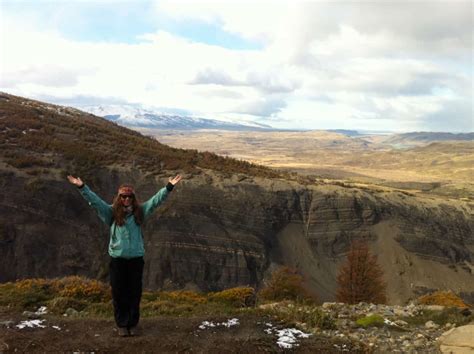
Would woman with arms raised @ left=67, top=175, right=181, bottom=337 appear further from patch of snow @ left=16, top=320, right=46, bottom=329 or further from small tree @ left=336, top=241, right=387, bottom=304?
small tree @ left=336, top=241, right=387, bottom=304

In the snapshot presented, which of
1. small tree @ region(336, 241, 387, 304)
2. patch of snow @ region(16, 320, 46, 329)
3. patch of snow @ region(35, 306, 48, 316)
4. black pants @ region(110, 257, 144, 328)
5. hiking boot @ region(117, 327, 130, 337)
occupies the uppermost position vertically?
black pants @ region(110, 257, 144, 328)

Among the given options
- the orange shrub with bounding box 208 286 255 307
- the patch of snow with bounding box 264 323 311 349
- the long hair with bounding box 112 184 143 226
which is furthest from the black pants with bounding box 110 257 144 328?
the orange shrub with bounding box 208 286 255 307

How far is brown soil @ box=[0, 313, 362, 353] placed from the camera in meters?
7.42

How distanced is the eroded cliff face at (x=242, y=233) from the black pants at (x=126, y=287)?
27.5m

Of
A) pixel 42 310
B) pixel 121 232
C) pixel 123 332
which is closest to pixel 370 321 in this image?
pixel 123 332

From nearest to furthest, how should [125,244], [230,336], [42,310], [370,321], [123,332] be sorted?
[125,244] → [123,332] → [230,336] → [370,321] → [42,310]

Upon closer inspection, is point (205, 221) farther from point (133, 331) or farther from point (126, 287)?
point (126, 287)

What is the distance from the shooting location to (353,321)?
11641 mm

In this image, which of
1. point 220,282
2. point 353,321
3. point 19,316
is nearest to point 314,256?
point 220,282

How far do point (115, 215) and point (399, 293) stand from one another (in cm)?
4079

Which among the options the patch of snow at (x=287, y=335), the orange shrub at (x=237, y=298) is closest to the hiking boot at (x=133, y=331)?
the patch of snow at (x=287, y=335)

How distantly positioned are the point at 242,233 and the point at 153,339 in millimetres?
35532

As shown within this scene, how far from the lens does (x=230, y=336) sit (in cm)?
845

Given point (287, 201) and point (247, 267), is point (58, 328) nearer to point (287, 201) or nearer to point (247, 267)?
point (247, 267)
